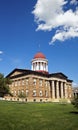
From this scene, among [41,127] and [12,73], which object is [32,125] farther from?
[12,73]

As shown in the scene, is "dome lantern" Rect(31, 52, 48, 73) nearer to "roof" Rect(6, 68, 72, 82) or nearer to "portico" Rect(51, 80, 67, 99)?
"roof" Rect(6, 68, 72, 82)

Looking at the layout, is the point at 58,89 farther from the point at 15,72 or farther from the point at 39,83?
the point at 15,72

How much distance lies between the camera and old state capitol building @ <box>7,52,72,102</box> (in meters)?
95.7

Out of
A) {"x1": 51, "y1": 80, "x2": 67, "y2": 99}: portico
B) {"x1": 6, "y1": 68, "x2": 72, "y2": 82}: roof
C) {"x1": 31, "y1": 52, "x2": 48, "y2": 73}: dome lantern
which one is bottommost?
{"x1": 51, "y1": 80, "x2": 67, "y2": 99}: portico

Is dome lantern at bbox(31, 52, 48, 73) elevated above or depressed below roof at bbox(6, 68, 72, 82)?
above

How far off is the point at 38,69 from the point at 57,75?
9.09 meters

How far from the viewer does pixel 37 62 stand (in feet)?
352

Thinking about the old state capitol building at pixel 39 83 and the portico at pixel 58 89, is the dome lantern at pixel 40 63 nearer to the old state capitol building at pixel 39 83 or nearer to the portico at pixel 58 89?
the old state capitol building at pixel 39 83

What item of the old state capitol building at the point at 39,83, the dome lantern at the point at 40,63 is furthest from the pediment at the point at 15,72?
the dome lantern at the point at 40,63

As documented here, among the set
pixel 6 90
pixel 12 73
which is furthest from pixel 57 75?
pixel 6 90

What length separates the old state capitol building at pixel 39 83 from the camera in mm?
95688

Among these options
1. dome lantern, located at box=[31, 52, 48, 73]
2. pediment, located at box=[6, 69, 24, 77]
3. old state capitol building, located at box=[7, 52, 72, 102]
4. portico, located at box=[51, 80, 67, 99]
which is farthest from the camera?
dome lantern, located at box=[31, 52, 48, 73]

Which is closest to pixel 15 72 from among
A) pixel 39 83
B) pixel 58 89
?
pixel 39 83

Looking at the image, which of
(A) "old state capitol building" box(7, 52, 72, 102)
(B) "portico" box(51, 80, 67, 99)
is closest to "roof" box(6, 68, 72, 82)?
(A) "old state capitol building" box(7, 52, 72, 102)
